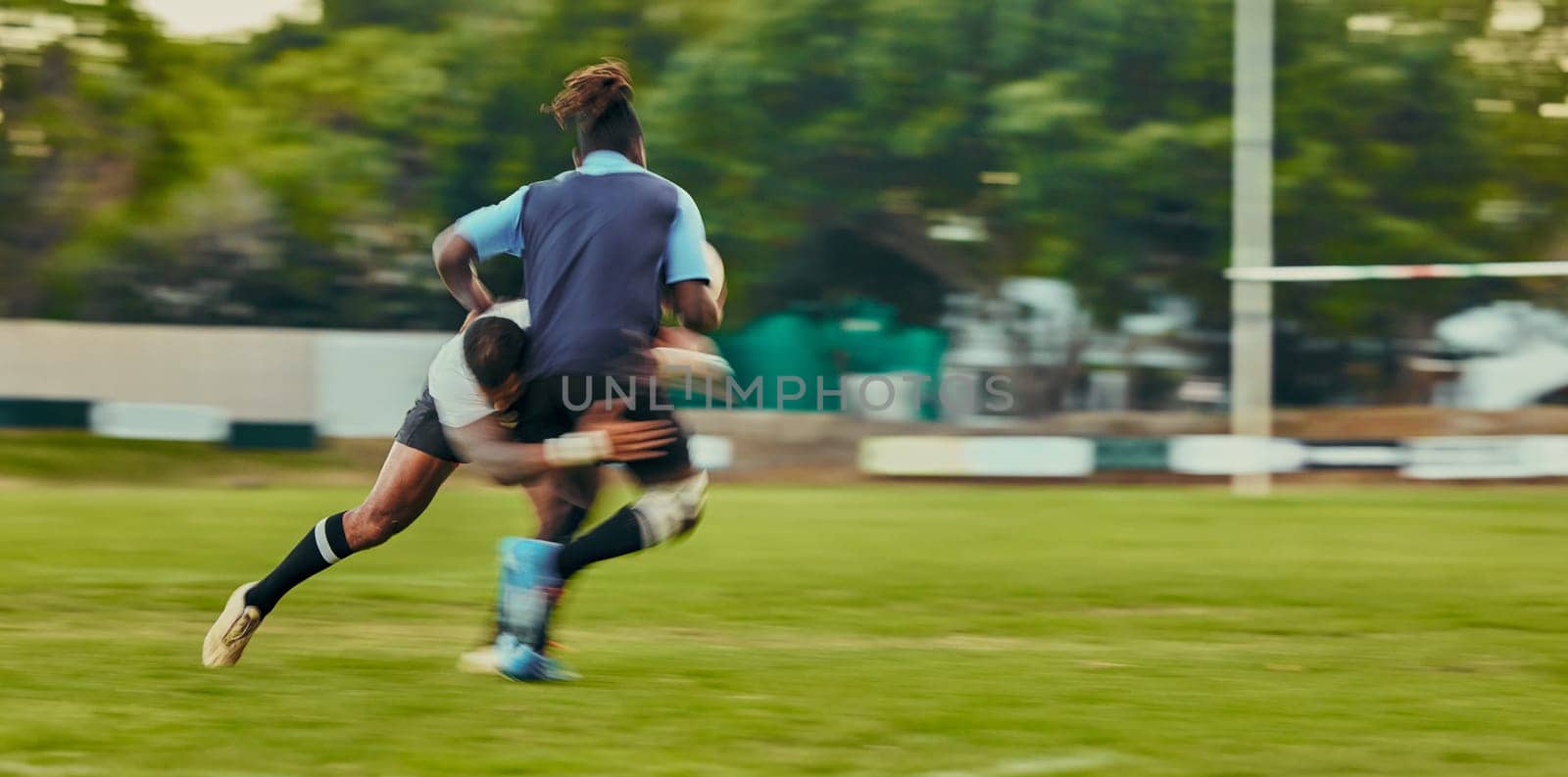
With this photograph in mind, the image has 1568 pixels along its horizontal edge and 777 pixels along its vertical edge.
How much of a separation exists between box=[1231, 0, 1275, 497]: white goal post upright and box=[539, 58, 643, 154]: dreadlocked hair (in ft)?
36.5

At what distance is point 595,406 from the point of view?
515 centimetres

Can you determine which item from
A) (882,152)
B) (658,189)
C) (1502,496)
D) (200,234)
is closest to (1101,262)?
(882,152)

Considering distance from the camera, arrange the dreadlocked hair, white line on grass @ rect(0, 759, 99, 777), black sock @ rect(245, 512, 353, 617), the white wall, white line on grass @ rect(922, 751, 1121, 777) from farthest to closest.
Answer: the white wall → black sock @ rect(245, 512, 353, 617) → the dreadlocked hair → white line on grass @ rect(922, 751, 1121, 777) → white line on grass @ rect(0, 759, 99, 777)

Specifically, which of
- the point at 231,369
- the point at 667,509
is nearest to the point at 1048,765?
the point at 667,509

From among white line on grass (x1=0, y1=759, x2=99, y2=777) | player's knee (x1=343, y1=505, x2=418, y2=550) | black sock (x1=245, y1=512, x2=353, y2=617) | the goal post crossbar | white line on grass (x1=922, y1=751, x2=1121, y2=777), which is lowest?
white line on grass (x1=922, y1=751, x2=1121, y2=777)

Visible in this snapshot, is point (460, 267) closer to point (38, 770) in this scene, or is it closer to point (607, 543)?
point (607, 543)

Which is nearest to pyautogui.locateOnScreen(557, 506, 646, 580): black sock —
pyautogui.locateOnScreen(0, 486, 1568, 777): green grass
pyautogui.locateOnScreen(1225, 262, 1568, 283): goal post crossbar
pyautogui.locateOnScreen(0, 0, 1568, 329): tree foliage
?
pyautogui.locateOnScreen(0, 486, 1568, 777): green grass

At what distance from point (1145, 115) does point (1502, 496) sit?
6.60 meters

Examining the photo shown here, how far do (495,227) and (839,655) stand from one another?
2011 mm

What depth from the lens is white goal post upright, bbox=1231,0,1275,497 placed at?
51.4ft

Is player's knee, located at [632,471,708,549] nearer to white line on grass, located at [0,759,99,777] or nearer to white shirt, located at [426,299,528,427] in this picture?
white shirt, located at [426,299,528,427]

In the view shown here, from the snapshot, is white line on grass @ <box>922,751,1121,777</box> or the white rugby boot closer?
white line on grass @ <box>922,751,1121,777</box>

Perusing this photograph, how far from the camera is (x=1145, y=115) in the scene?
2053 cm

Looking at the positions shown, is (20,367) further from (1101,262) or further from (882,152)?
(1101,262)
